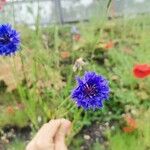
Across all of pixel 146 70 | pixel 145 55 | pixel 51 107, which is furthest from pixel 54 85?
pixel 145 55

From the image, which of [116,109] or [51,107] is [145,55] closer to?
[116,109]

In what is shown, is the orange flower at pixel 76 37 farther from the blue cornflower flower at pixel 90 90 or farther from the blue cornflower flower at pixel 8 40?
the blue cornflower flower at pixel 90 90

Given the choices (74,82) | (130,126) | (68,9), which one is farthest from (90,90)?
(68,9)

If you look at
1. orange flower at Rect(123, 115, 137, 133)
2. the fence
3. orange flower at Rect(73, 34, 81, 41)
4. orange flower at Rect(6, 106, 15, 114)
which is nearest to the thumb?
orange flower at Rect(123, 115, 137, 133)

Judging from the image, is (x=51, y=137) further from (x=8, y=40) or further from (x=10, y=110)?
(x=10, y=110)

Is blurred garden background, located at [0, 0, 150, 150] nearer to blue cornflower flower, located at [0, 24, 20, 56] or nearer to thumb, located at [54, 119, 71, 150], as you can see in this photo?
blue cornflower flower, located at [0, 24, 20, 56]
